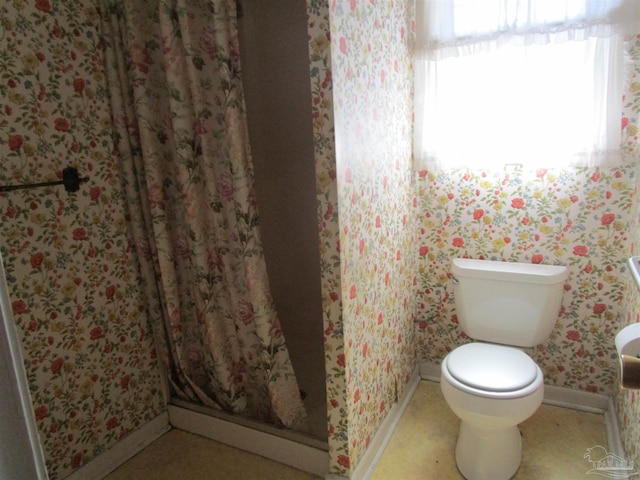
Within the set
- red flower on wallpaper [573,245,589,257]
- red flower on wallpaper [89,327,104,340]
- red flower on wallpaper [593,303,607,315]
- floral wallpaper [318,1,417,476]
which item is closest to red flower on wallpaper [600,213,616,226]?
red flower on wallpaper [573,245,589,257]

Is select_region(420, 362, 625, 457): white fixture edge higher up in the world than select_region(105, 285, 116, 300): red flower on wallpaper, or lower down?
lower down

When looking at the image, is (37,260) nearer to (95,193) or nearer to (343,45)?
(95,193)

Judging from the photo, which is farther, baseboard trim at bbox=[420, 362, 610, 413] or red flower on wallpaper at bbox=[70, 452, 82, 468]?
baseboard trim at bbox=[420, 362, 610, 413]

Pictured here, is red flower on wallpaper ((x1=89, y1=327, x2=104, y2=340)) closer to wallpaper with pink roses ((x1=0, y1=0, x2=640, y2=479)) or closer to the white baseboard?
wallpaper with pink roses ((x1=0, y1=0, x2=640, y2=479))

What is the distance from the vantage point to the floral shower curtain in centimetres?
150

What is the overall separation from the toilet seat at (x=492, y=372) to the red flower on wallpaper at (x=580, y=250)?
539mm

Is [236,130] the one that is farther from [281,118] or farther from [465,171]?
[465,171]

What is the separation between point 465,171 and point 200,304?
1.36 m

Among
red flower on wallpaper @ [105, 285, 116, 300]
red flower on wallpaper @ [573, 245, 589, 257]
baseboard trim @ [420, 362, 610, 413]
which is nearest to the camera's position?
red flower on wallpaper @ [105, 285, 116, 300]

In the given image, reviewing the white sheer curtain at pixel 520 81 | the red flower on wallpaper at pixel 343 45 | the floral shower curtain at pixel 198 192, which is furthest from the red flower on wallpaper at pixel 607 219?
the floral shower curtain at pixel 198 192

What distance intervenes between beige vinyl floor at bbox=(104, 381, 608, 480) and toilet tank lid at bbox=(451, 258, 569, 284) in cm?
69

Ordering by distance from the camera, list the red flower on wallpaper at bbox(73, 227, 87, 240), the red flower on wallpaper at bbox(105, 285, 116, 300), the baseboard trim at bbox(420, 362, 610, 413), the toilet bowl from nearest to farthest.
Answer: the toilet bowl, the red flower on wallpaper at bbox(73, 227, 87, 240), the red flower on wallpaper at bbox(105, 285, 116, 300), the baseboard trim at bbox(420, 362, 610, 413)

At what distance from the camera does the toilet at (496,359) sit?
1467 mm


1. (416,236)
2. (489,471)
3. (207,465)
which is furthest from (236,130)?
(489,471)
